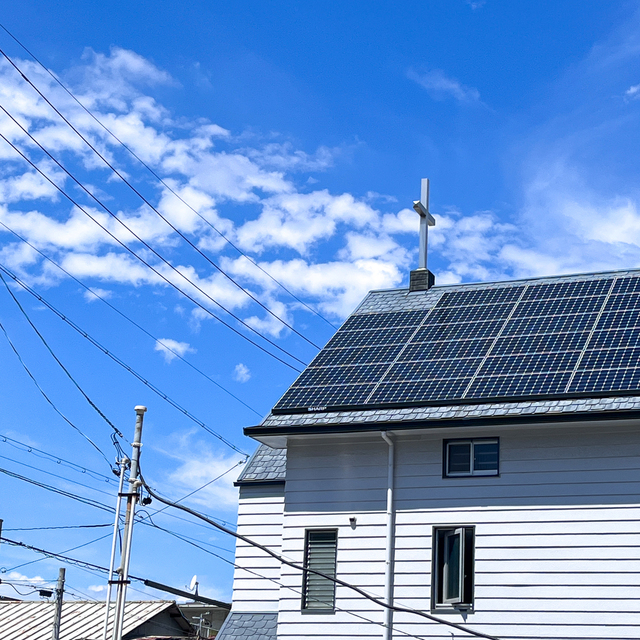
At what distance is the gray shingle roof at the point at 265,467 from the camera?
2378cm

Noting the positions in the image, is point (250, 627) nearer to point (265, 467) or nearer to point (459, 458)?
point (265, 467)

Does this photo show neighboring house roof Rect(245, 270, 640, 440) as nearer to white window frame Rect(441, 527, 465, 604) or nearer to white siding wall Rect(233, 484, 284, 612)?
white window frame Rect(441, 527, 465, 604)

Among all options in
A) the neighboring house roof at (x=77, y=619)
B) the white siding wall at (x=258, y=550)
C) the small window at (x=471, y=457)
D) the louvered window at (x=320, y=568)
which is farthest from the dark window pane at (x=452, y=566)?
the neighboring house roof at (x=77, y=619)

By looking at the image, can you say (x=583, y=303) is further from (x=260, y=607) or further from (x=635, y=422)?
(x=260, y=607)

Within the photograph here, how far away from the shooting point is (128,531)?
16.1 metres

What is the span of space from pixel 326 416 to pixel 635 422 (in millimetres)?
6014

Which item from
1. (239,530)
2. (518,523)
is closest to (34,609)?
(239,530)

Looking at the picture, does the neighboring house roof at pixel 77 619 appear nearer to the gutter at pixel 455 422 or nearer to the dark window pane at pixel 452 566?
the gutter at pixel 455 422

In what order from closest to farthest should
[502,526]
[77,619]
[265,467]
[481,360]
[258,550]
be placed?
[502,526] → [481,360] → [258,550] → [265,467] → [77,619]

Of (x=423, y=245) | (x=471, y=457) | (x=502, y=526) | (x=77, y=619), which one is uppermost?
(x=423, y=245)

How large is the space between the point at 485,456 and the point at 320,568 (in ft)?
12.9

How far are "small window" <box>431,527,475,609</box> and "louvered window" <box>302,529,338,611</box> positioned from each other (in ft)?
6.77

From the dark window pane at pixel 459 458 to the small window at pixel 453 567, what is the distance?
44.6 inches

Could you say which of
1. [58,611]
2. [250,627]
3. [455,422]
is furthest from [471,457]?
[58,611]
